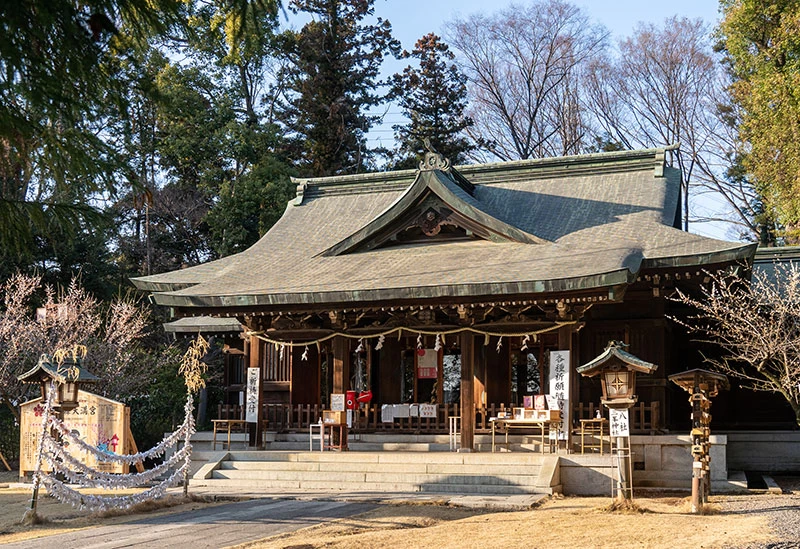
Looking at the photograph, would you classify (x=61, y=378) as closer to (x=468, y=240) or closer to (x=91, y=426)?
(x=91, y=426)

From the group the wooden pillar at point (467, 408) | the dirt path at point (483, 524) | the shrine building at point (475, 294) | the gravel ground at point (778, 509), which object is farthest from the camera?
the wooden pillar at point (467, 408)

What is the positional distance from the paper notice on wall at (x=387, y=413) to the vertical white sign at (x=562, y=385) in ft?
13.3

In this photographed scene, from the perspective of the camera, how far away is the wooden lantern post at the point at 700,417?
12.1 meters

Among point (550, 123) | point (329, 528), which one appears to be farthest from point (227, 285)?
point (550, 123)

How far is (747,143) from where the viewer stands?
32344 millimetres

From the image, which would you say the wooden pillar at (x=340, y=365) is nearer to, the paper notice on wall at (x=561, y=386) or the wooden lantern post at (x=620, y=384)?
the paper notice on wall at (x=561, y=386)

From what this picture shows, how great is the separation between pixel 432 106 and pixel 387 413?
73.7 ft

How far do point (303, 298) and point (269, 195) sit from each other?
646 inches

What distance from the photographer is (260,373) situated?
1850 centimetres

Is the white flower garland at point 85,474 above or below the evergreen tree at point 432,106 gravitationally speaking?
below

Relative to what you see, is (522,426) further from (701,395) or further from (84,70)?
(84,70)

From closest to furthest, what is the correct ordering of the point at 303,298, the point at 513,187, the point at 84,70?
the point at 84,70 < the point at 303,298 < the point at 513,187

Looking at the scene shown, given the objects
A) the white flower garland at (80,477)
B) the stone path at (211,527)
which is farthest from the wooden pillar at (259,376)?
the stone path at (211,527)

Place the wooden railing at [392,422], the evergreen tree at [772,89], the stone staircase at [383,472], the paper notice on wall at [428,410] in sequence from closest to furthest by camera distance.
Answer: the stone staircase at [383,472] < the wooden railing at [392,422] < the paper notice on wall at [428,410] < the evergreen tree at [772,89]
